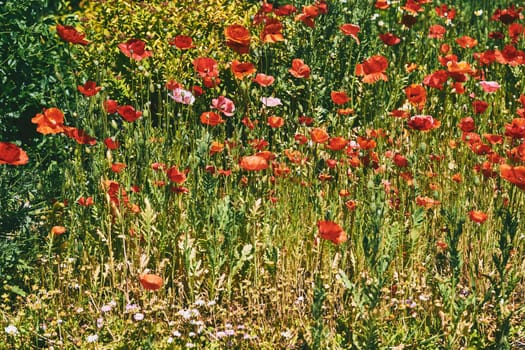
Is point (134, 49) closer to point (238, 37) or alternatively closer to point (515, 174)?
point (238, 37)

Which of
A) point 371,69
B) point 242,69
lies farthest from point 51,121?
point 371,69

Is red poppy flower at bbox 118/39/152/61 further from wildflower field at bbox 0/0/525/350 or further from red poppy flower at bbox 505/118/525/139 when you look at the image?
red poppy flower at bbox 505/118/525/139

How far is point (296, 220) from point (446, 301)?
81 centimetres

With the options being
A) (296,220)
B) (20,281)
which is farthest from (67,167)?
(296,220)

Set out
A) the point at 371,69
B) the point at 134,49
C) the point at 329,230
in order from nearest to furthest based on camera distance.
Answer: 1. the point at 329,230
2. the point at 134,49
3. the point at 371,69

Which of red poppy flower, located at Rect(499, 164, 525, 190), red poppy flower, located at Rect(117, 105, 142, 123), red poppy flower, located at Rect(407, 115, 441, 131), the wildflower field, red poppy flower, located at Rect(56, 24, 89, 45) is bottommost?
the wildflower field

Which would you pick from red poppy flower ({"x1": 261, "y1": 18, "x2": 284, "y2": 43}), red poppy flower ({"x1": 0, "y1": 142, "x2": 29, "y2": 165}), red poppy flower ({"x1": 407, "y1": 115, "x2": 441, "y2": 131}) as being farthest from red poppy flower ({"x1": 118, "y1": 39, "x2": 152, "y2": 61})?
red poppy flower ({"x1": 407, "y1": 115, "x2": 441, "y2": 131})

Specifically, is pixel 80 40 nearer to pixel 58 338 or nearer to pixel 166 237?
pixel 166 237

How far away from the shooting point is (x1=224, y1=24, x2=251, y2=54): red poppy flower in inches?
123

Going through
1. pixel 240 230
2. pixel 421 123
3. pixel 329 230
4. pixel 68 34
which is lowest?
pixel 240 230

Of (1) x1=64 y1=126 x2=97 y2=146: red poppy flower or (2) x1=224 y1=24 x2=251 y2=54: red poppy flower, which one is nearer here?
(1) x1=64 y1=126 x2=97 y2=146: red poppy flower

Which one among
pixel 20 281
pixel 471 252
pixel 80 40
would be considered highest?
pixel 80 40

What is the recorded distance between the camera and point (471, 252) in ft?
10.1

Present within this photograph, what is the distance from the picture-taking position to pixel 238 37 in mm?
3174
